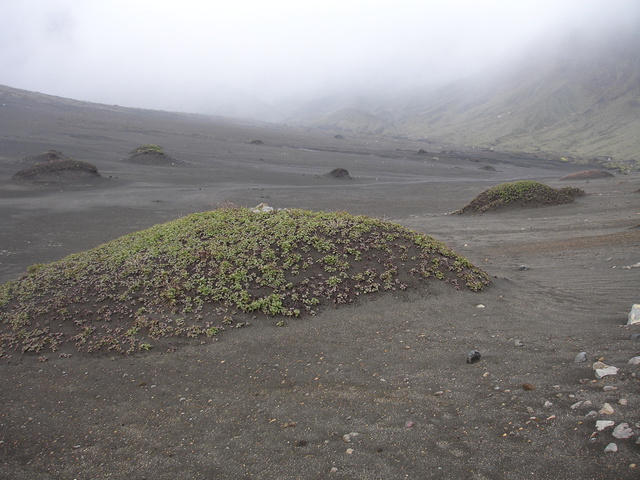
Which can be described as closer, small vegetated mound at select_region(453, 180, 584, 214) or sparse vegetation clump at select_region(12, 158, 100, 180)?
small vegetated mound at select_region(453, 180, 584, 214)

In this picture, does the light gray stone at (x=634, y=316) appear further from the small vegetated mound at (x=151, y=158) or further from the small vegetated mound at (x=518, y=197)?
the small vegetated mound at (x=151, y=158)

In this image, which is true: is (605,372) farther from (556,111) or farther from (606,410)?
(556,111)

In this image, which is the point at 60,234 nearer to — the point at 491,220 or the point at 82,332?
the point at 82,332

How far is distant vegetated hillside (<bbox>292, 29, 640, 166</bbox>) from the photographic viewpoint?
102 m

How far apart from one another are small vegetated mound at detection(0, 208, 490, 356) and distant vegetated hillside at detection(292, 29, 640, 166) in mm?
81124

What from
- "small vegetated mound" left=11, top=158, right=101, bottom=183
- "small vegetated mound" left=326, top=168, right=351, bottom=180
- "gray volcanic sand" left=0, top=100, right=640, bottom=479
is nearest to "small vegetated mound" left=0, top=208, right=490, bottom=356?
"gray volcanic sand" left=0, top=100, right=640, bottom=479

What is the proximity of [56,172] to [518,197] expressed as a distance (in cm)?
2817

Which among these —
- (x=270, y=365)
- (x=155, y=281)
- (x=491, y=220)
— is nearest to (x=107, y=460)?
(x=270, y=365)

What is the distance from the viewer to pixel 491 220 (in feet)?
65.9

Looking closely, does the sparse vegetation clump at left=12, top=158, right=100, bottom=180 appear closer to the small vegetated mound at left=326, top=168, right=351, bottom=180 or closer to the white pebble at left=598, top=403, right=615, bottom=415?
the small vegetated mound at left=326, top=168, right=351, bottom=180

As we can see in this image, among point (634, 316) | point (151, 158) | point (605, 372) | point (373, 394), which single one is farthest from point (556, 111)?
point (373, 394)

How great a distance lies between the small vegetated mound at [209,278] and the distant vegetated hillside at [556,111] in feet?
266

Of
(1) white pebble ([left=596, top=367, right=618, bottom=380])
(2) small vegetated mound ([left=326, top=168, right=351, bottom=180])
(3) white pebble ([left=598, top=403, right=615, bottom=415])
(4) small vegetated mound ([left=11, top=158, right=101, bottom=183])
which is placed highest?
(2) small vegetated mound ([left=326, top=168, right=351, bottom=180])

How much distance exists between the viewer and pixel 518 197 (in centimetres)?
2255
